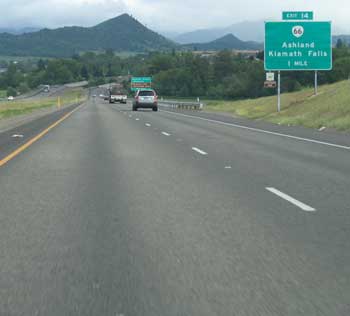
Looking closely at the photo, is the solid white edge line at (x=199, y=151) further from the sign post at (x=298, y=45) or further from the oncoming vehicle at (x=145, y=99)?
the oncoming vehicle at (x=145, y=99)

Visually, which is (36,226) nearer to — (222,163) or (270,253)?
(270,253)

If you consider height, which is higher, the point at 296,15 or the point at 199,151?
the point at 296,15

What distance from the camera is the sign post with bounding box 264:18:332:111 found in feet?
142

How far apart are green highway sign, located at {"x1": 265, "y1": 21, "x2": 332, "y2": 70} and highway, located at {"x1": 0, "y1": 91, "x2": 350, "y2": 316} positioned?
91.9 feet

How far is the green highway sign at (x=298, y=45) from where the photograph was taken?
43.3 metres

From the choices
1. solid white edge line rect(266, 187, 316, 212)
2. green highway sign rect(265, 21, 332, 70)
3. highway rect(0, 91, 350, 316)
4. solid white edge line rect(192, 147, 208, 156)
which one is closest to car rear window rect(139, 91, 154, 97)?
green highway sign rect(265, 21, 332, 70)

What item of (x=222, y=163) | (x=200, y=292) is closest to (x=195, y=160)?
(x=222, y=163)

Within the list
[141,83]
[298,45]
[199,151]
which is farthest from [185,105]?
[199,151]

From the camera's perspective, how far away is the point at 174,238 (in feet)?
26.0

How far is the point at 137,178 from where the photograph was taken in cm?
1348

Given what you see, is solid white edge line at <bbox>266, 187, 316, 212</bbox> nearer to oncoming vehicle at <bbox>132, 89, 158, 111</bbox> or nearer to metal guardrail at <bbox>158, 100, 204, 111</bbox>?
oncoming vehicle at <bbox>132, 89, 158, 111</bbox>

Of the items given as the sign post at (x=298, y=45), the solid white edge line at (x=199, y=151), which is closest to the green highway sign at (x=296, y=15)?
the sign post at (x=298, y=45)

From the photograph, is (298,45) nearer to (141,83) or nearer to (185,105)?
(185,105)

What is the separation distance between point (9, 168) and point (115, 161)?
2701 millimetres
